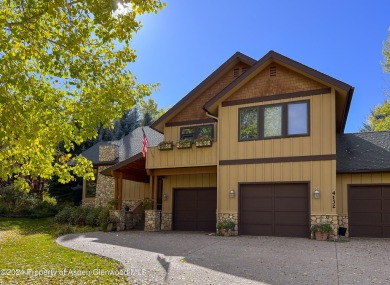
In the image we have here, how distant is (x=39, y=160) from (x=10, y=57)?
2250 mm

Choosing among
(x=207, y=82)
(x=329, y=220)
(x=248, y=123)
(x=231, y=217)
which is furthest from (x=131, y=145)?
(x=329, y=220)

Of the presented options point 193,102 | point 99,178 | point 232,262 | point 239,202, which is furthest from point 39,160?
point 99,178

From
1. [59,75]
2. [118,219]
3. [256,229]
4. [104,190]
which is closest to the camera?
[59,75]

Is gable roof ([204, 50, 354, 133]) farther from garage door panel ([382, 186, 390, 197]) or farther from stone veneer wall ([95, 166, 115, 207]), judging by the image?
stone veneer wall ([95, 166, 115, 207])

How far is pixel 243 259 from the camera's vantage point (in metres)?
9.17

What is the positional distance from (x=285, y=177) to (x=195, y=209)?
4889 millimetres

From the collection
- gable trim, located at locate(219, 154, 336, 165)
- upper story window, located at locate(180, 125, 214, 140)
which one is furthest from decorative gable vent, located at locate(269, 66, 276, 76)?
upper story window, located at locate(180, 125, 214, 140)

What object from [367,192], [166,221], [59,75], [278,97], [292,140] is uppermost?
[278,97]

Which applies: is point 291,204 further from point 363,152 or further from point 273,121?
point 363,152

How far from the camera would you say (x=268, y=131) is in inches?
568

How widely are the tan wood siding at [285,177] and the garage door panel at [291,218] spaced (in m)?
0.51

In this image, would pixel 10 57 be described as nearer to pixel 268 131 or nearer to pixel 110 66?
pixel 110 66

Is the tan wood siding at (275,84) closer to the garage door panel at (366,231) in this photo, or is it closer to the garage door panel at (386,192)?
the garage door panel at (386,192)

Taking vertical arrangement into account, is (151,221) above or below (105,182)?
below
